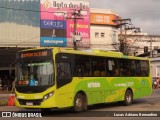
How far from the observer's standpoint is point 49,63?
16.5m

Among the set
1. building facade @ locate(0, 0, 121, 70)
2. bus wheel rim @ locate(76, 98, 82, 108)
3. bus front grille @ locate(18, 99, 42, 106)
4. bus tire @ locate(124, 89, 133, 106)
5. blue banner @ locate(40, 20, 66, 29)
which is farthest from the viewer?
blue banner @ locate(40, 20, 66, 29)

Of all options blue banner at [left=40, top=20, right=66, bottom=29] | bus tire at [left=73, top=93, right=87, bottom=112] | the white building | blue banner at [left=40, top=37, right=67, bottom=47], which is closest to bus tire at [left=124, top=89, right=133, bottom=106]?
bus tire at [left=73, top=93, right=87, bottom=112]

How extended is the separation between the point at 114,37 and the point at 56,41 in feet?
48.6

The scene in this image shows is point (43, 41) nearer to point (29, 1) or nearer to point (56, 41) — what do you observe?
point (56, 41)

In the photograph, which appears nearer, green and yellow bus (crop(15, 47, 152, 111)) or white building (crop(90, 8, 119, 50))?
green and yellow bus (crop(15, 47, 152, 111))

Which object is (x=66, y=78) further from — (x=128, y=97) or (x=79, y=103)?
(x=128, y=97)

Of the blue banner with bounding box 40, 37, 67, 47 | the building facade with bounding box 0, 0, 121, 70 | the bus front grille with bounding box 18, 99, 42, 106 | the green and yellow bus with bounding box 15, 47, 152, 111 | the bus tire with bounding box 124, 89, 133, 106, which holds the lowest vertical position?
the bus tire with bounding box 124, 89, 133, 106

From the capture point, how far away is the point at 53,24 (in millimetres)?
53438

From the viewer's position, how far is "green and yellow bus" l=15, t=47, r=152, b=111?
16344mm

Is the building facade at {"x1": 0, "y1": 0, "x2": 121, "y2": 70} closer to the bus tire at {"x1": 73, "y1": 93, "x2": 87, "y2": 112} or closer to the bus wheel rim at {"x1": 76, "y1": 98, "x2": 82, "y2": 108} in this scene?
the bus tire at {"x1": 73, "y1": 93, "x2": 87, "y2": 112}

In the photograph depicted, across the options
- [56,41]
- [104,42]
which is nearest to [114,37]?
[104,42]

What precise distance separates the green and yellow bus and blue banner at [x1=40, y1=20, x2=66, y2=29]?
105ft

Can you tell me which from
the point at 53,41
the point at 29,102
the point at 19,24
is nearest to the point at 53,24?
the point at 53,41

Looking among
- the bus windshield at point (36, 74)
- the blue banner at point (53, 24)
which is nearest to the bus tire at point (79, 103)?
the bus windshield at point (36, 74)
